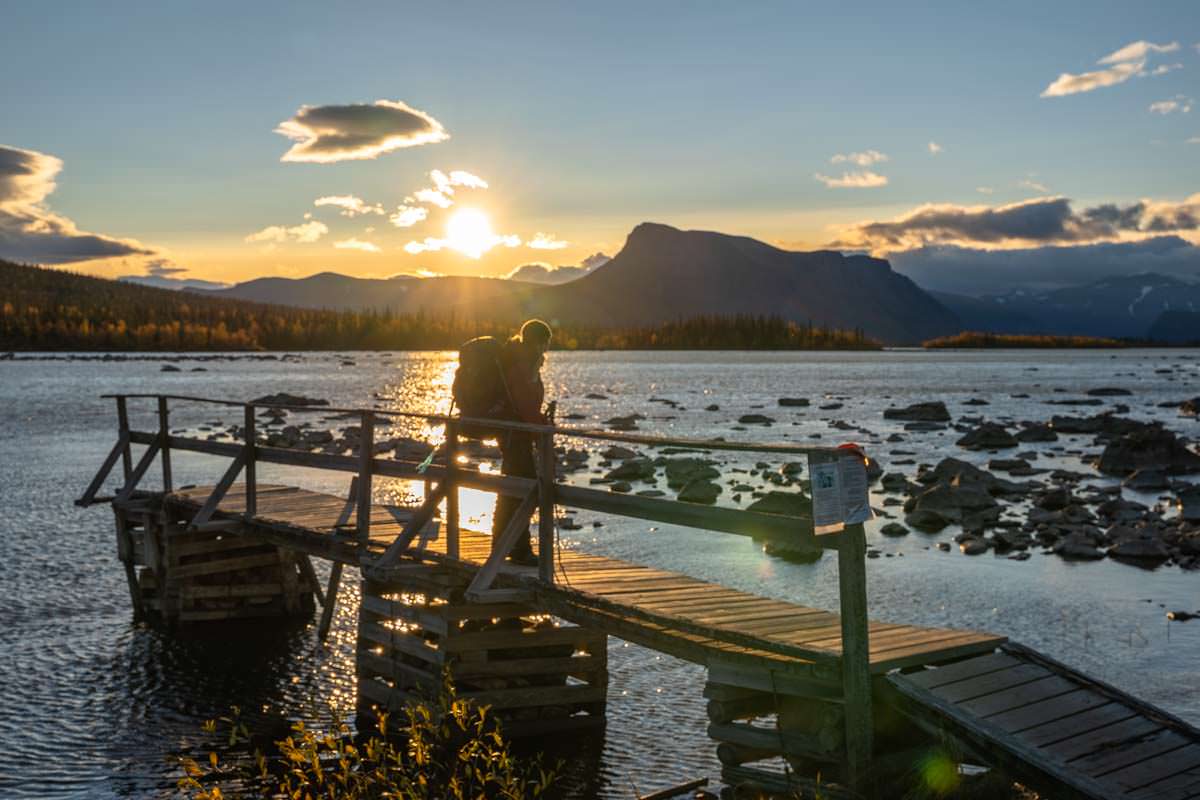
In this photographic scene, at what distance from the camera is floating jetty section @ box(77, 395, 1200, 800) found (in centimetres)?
827

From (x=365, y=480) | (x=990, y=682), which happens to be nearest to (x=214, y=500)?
(x=365, y=480)

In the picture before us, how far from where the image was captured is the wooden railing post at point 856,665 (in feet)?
27.3

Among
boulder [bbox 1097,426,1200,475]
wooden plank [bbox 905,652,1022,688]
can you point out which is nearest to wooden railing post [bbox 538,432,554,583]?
wooden plank [bbox 905,652,1022,688]

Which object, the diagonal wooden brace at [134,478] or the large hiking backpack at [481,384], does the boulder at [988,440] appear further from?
the large hiking backpack at [481,384]

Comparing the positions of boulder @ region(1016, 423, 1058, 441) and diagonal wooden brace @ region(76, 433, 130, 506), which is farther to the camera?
boulder @ region(1016, 423, 1058, 441)

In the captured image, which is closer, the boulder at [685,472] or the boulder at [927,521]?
the boulder at [927,521]

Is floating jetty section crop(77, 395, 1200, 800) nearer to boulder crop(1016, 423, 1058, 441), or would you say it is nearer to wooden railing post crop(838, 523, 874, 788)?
wooden railing post crop(838, 523, 874, 788)

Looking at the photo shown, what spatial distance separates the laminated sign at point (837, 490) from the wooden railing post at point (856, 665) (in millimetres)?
156

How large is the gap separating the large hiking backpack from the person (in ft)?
0.28

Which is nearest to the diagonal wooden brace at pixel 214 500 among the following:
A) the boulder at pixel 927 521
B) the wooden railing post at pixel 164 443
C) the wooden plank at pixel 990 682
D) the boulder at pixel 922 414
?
the wooden railing post at pixel 164 443

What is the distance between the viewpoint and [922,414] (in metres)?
63.7

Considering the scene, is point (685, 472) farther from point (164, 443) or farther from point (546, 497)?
point (546, 497)

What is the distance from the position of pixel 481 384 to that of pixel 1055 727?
652cm

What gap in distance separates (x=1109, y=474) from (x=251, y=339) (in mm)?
180338
